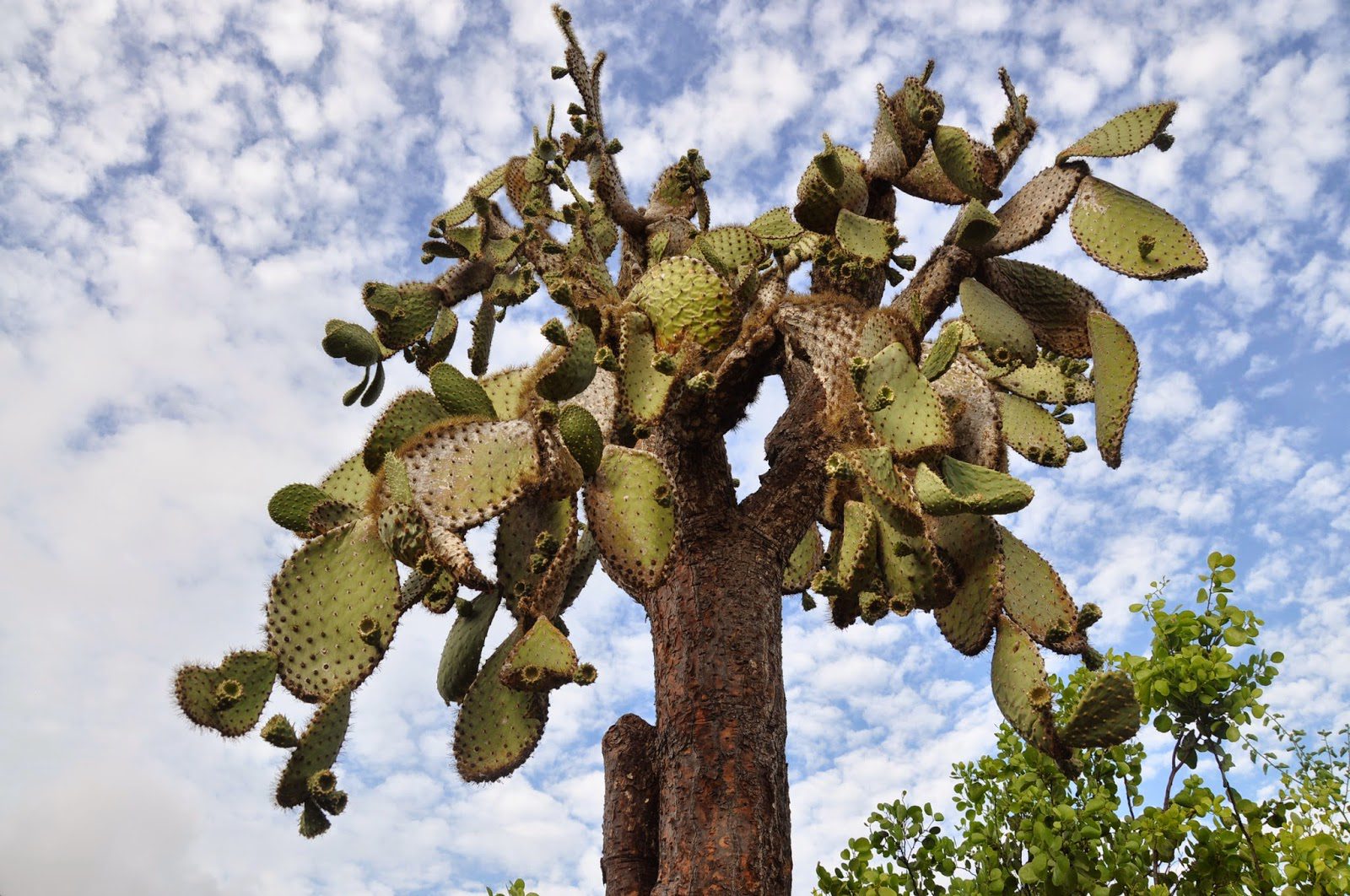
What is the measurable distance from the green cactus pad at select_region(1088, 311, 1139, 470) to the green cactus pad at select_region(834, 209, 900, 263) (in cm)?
69

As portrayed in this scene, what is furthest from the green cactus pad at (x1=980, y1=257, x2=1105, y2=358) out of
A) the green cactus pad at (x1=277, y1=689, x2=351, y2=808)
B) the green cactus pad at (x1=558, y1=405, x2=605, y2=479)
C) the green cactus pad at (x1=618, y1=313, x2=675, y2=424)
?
the green cactus pad at (x1=277, y1=689, x2=351, y2=808)

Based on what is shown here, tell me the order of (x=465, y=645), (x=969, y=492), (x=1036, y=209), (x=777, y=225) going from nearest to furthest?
(x=969, y=492) → (x=465, y=645) → (x=1036, y=209) → (x=777, y=225)

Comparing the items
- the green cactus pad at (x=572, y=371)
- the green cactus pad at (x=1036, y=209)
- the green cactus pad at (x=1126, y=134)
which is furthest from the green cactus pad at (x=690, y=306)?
the green cactus pad at (x=1126, y=134)

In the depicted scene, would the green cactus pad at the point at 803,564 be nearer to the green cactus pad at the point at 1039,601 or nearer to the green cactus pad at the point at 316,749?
the green cactus pad at the point at 1039,601

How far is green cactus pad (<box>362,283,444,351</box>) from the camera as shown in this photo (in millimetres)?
3320

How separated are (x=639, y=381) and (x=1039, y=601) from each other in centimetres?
125

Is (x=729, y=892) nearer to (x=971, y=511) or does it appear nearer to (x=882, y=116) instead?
(x=971, y=511)

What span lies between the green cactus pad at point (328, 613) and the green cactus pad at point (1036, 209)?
2.12m

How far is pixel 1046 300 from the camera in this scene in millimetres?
3309

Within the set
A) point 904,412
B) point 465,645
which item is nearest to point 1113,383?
point 904,412

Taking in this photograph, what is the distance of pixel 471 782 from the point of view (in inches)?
103

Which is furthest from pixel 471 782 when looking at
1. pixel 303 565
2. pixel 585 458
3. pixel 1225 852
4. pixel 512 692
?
pixel 1225 852

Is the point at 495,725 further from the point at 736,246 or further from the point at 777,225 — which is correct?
the point at 777,225

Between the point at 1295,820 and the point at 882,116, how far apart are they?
276 centimetres
